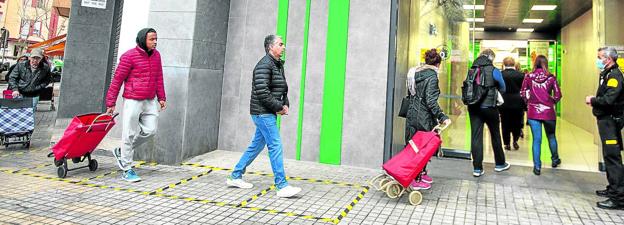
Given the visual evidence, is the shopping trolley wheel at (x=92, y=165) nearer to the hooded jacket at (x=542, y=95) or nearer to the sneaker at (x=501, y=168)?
the sneaker at (x=501, y=168)

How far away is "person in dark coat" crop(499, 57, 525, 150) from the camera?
7.77 metres

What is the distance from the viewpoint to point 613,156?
4.41 metres

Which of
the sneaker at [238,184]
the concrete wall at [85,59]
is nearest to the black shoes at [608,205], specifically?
the sneaker at [238,184]

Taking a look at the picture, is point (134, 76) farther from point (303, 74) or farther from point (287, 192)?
point (303, 74)

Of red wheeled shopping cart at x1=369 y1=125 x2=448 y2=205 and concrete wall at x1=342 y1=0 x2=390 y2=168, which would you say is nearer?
red wheeled shopping cart at x1=369 y1=125 x2=448 y2=205

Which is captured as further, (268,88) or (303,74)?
(303,74)

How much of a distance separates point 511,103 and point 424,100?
13.6ft

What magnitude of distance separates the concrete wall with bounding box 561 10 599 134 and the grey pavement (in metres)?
6.41

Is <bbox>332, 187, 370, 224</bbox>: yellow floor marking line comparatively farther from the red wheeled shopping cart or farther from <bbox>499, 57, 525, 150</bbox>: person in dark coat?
<bbox>499, 57, 525, 150</bbox>: person in dark coat

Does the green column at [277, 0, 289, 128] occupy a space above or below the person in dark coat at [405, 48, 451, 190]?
above

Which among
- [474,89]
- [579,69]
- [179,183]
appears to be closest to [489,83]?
[474,89]

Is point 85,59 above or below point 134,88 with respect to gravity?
above

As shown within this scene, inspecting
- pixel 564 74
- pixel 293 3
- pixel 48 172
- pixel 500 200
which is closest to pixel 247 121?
pixel 293 3

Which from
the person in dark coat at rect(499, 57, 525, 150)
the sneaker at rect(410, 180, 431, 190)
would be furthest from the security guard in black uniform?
the person in dark coat at rect(499, 57, 525, 150)
